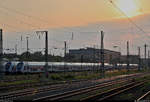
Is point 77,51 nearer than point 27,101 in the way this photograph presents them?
No

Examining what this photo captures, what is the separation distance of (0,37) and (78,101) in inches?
921

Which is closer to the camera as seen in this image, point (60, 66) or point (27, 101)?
point (27, 101)

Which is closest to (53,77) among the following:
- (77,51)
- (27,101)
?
(27,101)

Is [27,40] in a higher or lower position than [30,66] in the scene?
higher

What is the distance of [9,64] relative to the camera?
Result: 63.2 metres

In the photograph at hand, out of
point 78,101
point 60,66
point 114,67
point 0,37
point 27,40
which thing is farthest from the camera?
point 114,67

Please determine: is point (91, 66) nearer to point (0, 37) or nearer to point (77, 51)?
point (0, 37)

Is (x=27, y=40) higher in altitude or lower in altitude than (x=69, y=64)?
higher

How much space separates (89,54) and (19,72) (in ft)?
309

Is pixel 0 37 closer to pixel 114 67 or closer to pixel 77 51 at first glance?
pixel 114 67

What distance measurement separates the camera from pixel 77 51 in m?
174

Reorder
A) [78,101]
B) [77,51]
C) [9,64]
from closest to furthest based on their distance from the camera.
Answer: [78,101] < [9,64] < [77,51]

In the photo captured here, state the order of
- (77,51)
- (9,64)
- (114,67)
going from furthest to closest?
(77,51) → (114,67) → (9,64)

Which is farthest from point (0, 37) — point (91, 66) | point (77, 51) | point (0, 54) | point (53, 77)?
point (77, 51)
